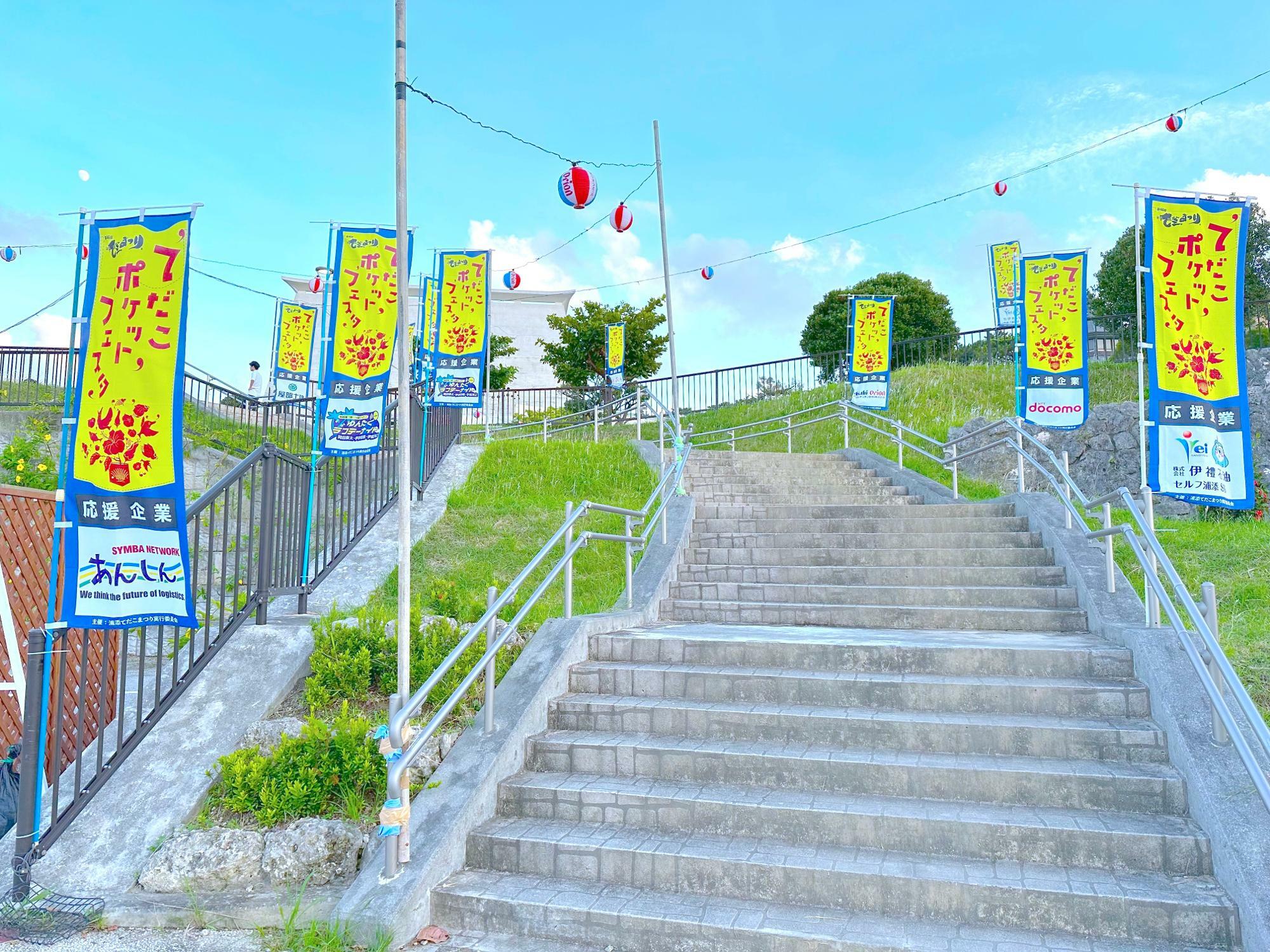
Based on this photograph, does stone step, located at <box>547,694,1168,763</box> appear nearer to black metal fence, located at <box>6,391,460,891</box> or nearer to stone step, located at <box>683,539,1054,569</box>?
black metal fence, located at <box>6,391,460,891</box>

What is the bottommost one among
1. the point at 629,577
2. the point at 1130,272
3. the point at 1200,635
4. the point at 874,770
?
the point at 874,770

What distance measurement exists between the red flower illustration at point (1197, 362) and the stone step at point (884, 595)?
78.7 inches

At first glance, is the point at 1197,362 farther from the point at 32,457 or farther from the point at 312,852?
the point at 32,457

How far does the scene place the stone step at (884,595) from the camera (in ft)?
22.1

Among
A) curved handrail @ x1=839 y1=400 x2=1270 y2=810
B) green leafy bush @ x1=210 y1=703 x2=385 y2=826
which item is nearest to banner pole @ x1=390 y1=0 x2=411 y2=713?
green leafy bush @ x1=210 y1=703 x2=385 y2=826

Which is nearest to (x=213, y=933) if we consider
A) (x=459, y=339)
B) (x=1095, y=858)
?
(x=1095, y=858)

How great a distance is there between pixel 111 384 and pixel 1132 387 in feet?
67.7

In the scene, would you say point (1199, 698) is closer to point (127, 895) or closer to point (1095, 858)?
point (1095, 858)

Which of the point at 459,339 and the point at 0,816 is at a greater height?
the point at 459,339

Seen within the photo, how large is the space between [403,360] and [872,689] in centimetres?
336

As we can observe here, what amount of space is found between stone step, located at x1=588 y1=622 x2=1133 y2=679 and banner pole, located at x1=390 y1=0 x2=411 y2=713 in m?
1.79

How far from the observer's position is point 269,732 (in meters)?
5.17

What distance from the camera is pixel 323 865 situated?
421cm

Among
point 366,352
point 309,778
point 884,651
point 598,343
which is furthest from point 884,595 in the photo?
point 598,343
